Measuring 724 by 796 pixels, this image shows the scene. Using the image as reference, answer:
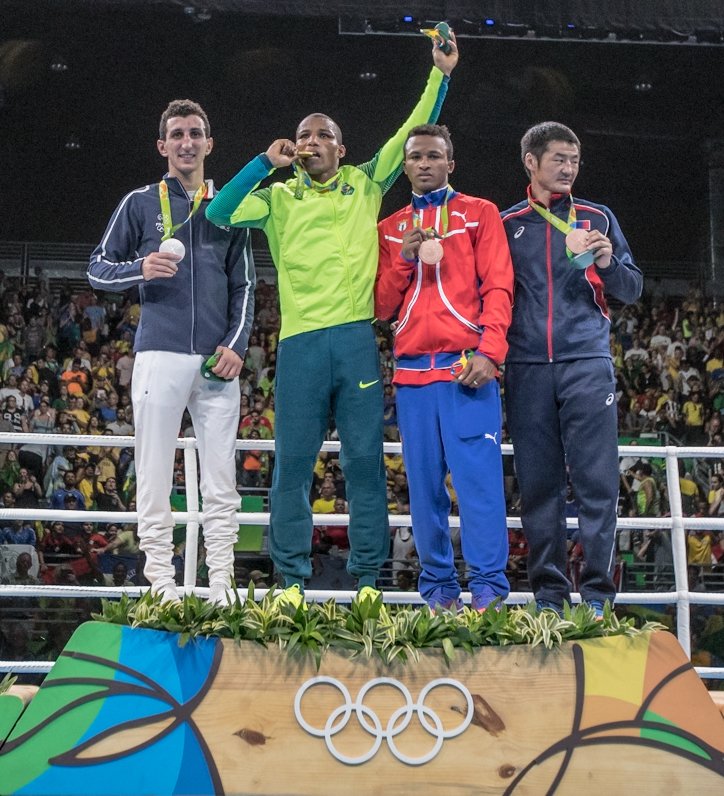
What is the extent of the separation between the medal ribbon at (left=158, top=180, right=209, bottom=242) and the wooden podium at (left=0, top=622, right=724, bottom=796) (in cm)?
171

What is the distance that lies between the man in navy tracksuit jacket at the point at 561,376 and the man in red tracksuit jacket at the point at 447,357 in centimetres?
15

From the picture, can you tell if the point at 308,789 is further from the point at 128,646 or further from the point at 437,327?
the point at 437,327

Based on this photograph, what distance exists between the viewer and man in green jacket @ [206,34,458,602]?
366cm

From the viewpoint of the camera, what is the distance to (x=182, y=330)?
394cm

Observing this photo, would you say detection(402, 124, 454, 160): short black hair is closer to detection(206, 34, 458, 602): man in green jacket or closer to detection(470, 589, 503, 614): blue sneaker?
detection(206, 34, 458, 602): man in green jacket

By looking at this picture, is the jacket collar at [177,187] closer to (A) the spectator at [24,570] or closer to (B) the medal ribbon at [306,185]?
(B) the medal ribbon at [306,185]

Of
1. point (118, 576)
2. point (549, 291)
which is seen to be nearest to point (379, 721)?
point (549, 291)

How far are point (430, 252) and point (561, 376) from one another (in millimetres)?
653

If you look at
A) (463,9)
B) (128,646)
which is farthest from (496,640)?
(463,9)

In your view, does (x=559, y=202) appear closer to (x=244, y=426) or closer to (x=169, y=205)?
A: (x=169, y=205)

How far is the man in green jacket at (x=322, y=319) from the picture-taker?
366 centimetres

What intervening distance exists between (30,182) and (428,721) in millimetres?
12738

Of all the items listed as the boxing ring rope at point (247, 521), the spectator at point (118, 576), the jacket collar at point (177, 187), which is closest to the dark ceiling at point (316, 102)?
the spectator at point (118, 576)

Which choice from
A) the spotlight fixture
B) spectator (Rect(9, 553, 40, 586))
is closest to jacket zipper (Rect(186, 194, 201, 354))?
A: spectator (Rect(9, 553, 40, 586))
